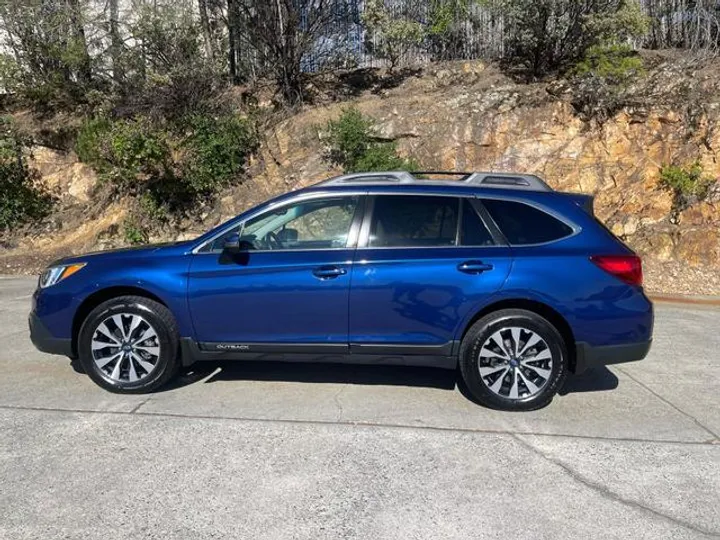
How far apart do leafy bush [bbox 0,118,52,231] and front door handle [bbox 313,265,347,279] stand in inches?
455

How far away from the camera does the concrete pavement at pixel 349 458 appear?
10.4 ft

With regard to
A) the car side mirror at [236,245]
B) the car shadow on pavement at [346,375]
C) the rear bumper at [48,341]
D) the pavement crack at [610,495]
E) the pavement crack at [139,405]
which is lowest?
the pavement crack at [610,495]

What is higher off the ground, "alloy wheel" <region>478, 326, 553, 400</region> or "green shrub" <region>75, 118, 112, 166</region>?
"green shrub" <region>75, 118, 112, 166</region>

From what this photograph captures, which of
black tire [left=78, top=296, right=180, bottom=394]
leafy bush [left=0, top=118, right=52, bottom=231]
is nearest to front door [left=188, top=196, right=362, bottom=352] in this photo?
black tire [left=78, top=296, right=180, bottom=394]

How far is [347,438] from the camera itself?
4.16m

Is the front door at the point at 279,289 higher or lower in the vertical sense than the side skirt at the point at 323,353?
higher

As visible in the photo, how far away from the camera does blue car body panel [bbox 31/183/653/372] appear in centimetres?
455

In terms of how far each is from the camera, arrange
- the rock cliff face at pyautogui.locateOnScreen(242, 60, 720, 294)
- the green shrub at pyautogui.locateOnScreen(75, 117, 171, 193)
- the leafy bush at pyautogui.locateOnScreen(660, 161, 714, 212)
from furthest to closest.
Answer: the green shrub at pyautogui.locateOnScreen(75, 117, 171, 193) < the leafy bush at pyautogui.locateOnScreen(660, 161, 714, 212) < the rock cliff face at pyautogui.locateOnScreen(242, 60, 720, 294)

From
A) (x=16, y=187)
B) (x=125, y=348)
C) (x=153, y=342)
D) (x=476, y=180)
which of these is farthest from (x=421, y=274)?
(x=16, y=187)

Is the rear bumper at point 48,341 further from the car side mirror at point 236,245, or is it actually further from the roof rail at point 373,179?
the roof rail at point 373,179

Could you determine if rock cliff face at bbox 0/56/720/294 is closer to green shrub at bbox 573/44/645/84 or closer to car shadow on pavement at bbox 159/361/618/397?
green shrub at bbox 573/44/645/84

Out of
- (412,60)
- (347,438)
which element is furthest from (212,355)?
(412,60)

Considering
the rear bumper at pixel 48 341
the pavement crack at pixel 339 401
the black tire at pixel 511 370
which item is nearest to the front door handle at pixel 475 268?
the black tire at pixel 511 370

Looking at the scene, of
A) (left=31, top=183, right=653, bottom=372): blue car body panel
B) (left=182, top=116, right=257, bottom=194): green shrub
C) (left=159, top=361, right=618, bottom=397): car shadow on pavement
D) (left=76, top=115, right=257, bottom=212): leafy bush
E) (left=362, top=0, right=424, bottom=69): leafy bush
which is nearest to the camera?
(left=31, top=183, right=653, bottom=372): blue car body panel
